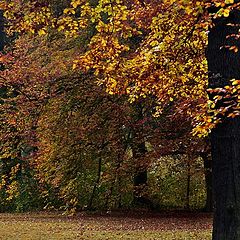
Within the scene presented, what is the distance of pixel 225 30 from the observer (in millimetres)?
7562

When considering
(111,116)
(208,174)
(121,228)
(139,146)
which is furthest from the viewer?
(208,174)

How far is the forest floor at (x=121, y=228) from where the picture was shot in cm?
1355

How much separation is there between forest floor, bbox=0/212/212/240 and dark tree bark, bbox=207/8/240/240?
5780 mm

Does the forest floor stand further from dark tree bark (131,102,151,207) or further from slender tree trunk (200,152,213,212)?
dark tree bark (131,102,151,207)

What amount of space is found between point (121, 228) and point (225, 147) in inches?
341

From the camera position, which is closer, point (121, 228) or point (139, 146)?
point (121, 228)

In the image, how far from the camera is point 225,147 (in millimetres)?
7371

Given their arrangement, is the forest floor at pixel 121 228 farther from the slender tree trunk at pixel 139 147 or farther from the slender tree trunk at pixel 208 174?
the slender tree trunk at pixel 139 147

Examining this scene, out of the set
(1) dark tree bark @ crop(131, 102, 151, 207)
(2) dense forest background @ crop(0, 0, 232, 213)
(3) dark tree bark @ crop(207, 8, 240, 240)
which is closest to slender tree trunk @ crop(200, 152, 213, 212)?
(2) dense forest background @ crop(0, 0, 232, 213)

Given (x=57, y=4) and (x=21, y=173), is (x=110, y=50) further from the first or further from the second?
(x=21, y=173)

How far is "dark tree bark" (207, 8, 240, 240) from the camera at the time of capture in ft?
23.7

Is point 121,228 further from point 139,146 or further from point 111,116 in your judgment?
point 139,146

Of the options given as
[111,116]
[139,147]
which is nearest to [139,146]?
[139,147]

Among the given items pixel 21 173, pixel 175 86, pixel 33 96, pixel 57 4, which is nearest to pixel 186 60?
pixel 175 86
